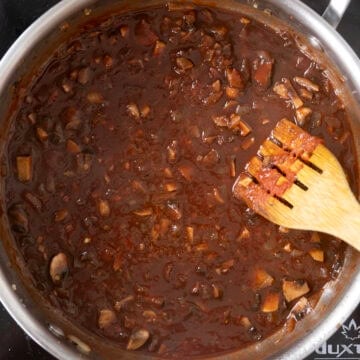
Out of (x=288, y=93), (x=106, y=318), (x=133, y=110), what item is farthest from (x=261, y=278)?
(x=133, y=110)

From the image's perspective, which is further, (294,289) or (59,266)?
(294,289)

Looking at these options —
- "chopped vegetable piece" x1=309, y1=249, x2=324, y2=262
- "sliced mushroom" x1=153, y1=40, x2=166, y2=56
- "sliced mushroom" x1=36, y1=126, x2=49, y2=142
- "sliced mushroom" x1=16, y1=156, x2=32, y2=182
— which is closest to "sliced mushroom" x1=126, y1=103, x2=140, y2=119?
"sliced mushroom" x1=153, y1=40, x2=166, y2=56

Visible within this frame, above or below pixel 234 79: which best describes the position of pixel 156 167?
below

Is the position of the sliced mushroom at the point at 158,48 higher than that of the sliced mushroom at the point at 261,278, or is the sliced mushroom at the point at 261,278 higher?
the sliced mushroom at the point at 158,48

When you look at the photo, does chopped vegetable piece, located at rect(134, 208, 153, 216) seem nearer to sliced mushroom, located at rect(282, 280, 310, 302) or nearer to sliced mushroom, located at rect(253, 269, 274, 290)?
sliced mushroom, located at rect(253, 269, 274, 290)

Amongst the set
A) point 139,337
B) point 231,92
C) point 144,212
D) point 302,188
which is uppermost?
point 231,92

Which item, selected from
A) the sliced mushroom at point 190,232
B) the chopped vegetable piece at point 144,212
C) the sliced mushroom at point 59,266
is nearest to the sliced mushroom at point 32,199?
the sliced mushroom at point 59,266

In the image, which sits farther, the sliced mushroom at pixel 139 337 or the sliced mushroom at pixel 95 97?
the sliced mushroom at pixel 139 337

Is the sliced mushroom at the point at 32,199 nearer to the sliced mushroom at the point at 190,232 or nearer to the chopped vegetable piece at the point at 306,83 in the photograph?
the sliced mushroom at the point at 190,232

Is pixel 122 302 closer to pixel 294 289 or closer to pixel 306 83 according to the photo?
pixel 294 289
